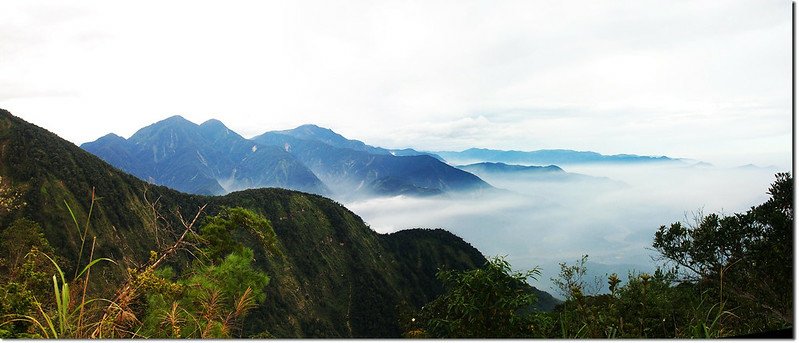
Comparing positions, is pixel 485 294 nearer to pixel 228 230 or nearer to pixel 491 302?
pixel 491 302

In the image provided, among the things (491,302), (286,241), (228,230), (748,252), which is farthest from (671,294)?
(286,241)

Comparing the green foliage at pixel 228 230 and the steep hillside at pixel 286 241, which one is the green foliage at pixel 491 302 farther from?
the steep hillside at pixel 286 241

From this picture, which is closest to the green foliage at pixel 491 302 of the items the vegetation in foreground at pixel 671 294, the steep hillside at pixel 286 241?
the vegetation in foreground at pixel 671 294

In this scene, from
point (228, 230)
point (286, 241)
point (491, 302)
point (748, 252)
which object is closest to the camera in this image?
point (491, 302)

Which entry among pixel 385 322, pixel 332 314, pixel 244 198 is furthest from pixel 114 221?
pixel 385 322

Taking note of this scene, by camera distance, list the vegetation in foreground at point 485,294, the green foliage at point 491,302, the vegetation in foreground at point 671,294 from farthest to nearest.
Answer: the green foliage at point 491,302 → the vegetation in foreground at point 671,294 → the vegetation in foreground at point 485,294

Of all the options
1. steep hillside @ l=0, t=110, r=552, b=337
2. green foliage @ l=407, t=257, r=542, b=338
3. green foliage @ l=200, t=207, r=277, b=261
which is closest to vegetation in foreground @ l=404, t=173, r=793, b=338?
green foliage @ l=407, t=257, r=542, b=338
